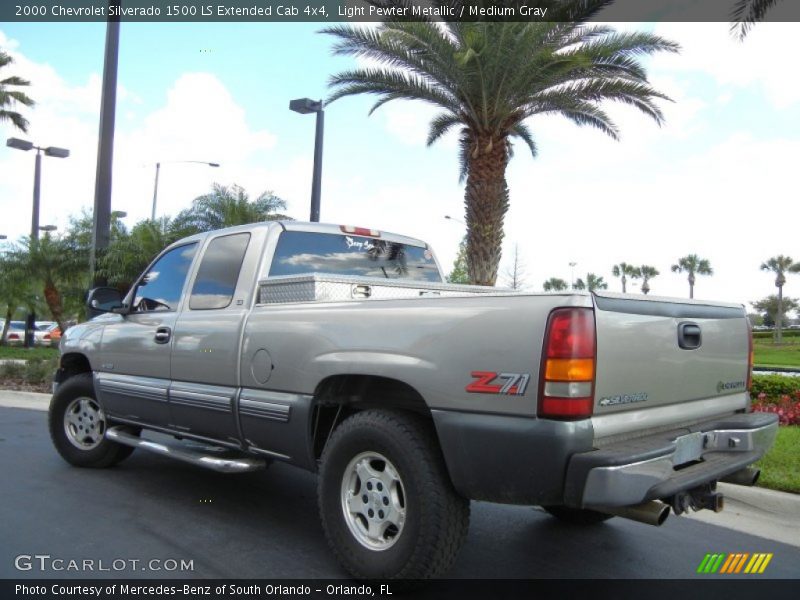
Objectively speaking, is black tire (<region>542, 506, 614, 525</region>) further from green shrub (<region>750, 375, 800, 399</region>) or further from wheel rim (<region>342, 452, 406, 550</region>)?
green shrub (<region>750, 375, 800, 399</region>)

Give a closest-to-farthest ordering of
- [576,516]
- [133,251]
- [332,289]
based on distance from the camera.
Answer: [332,289], [576,516], [133,251]

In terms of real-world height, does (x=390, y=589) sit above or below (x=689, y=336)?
below

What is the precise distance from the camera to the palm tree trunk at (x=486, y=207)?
12.9 meters

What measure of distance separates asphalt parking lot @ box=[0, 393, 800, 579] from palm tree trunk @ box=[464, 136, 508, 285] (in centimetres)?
821

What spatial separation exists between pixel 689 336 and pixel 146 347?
3843 mm

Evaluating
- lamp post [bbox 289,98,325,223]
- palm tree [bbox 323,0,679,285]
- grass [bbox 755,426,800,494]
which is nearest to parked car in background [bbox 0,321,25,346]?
lamp post [bbox 289,98,325,223]

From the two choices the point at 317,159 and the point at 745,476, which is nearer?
the point at 745,476

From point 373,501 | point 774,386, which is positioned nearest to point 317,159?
point 774,386

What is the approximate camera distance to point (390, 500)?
345cm

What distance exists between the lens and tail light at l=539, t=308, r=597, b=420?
294 cm

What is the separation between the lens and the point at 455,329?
3244mm

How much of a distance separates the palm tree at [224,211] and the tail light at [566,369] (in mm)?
16335

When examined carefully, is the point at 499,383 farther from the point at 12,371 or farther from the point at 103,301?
the point at 12,371

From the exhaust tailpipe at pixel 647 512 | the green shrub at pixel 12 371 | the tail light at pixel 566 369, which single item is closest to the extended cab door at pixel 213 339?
the tail light at pixel 566 369
